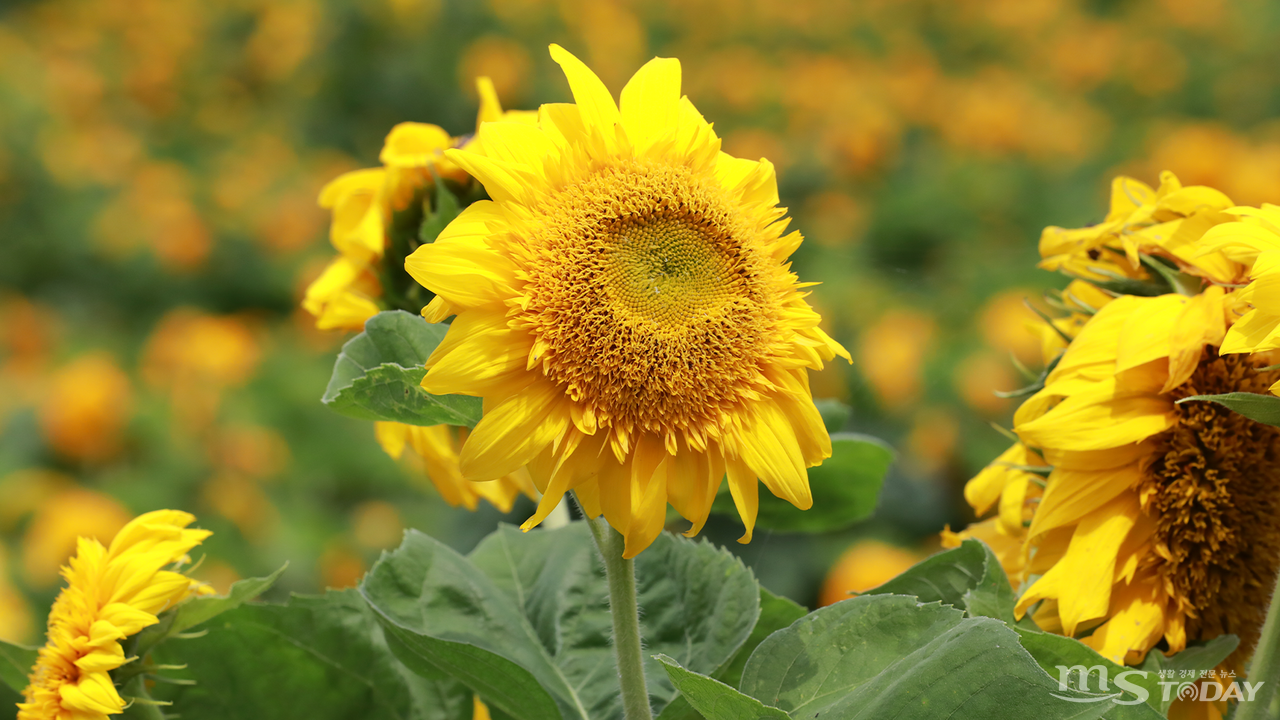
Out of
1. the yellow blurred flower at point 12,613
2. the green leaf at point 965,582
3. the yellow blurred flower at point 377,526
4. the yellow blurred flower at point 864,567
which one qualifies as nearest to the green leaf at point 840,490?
the green leaf at point 965,582

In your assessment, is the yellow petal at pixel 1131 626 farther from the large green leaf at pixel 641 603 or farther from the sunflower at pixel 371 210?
the sunflower at pixel 371 210

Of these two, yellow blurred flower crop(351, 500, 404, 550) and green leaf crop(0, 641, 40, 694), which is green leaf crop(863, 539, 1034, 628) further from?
yellow blurred flower crop(351, 500, 404, 550)

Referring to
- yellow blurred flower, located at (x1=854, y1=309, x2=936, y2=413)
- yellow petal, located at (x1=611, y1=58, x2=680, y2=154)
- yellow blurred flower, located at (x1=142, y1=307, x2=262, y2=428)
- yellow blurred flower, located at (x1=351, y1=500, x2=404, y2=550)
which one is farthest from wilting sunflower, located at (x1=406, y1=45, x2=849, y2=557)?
yellow blurred flower, located at (x1=142, y1=307, x2=262, y2=428)

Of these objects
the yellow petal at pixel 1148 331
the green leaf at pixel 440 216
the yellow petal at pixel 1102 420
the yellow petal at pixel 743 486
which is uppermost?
the green leaf at pixel 440 216

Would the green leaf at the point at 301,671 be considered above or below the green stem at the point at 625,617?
below

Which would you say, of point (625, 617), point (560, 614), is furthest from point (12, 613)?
point (625, 617)

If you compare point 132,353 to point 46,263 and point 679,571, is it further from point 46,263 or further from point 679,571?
point 679,571

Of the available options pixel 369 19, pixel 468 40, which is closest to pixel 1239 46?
pixel 468 40
